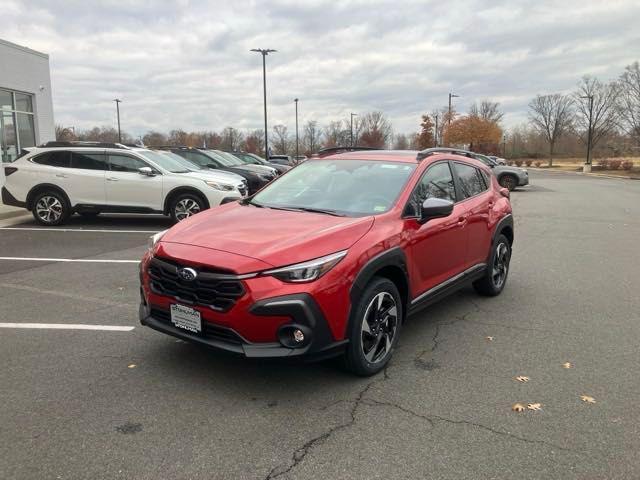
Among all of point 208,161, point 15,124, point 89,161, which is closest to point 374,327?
point 89,161

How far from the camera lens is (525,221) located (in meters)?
13.4

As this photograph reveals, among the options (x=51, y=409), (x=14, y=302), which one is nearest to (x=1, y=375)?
(x=51, y=409)

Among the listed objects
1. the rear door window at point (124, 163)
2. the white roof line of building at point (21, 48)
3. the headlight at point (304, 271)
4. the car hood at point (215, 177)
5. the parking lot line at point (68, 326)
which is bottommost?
the parking lot line at point (68, 326)

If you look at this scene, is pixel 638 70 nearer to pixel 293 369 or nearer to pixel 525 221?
pixel 525 221

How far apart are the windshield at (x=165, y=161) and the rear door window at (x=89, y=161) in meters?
0.79

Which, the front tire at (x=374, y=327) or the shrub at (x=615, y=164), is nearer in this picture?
the front tire at (x=374, y=327)

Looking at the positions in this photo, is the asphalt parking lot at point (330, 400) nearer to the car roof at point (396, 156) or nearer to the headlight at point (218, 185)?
the car roof at point (396, 156)

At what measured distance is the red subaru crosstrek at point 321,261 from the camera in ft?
11.0

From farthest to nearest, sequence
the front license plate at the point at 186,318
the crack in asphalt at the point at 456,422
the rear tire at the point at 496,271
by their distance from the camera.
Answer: the rear tire at the point at 496,271
the front license plate at the point at 186,318
the crack in asphalt at the point at 456,422

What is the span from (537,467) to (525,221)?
11.4 m

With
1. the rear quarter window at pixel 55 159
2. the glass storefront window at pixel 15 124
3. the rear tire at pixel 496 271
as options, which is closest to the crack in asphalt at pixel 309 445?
the rear tire at pixel 496 271

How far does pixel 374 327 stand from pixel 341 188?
1376 millimetres

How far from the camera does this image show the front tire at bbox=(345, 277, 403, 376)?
365 cm

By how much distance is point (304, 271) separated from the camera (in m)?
3.39
